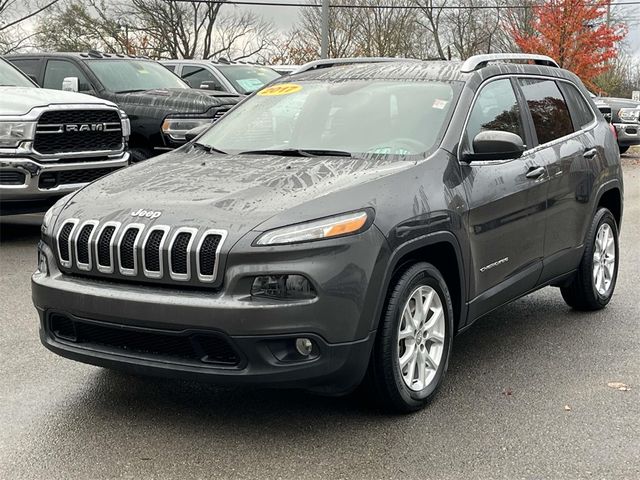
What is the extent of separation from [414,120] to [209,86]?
9278 mm

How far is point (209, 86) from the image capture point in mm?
13680

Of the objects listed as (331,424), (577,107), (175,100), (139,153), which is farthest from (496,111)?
(139,153)

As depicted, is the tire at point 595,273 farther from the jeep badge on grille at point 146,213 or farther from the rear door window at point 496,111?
the jeep badge on grille at point 146,213

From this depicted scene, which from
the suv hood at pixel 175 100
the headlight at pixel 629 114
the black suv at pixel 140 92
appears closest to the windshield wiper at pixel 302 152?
the black suv at pixel 140 92

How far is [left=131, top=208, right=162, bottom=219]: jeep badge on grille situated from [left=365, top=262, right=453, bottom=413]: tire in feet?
3.63

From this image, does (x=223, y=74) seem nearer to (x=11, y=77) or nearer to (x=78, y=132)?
(x=11, y=77)

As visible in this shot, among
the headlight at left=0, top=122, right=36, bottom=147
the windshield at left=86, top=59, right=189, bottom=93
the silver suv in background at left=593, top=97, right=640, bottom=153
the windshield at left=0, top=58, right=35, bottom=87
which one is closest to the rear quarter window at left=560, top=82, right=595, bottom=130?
the headlight at left=0, top=122, right=36, bottom=147

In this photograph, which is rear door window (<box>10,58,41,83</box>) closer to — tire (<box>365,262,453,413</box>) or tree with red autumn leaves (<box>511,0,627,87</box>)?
tire (<box>365,262,453,413</box>)

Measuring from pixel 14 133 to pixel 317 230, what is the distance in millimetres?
5687

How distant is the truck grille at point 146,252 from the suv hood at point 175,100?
22.3 ft

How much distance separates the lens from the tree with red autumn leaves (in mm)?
34000

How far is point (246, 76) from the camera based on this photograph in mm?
14953

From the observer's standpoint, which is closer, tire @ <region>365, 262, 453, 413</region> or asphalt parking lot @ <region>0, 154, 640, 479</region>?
asphalt parking lot @ <region>0, 154, 640, 479</region>

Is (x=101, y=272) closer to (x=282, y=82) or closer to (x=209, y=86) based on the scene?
(x=282, y=82)
